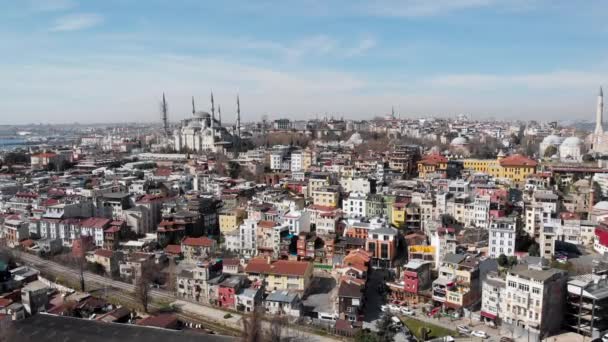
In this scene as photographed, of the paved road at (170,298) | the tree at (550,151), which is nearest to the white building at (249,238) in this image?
the paved road at (170,298)

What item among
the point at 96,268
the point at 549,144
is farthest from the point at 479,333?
the point at 549,144

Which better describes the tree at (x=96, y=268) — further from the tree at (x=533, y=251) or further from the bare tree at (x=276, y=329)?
the tree at (x=533, y=251)

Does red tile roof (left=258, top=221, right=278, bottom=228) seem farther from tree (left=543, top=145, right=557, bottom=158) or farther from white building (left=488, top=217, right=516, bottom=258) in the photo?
tree (left=543, top=145, right=557, bottom=158)

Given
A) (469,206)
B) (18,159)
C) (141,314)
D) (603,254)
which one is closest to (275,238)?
(141,314)

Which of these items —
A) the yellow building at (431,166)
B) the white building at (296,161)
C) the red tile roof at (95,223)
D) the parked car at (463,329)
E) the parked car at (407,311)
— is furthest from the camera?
the white building at (296,161)

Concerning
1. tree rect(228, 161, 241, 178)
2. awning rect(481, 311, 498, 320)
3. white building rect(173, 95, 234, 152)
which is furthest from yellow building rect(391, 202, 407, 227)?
white building rect(173, 95, 234, 152)

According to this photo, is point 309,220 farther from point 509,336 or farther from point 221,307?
point 509,336
